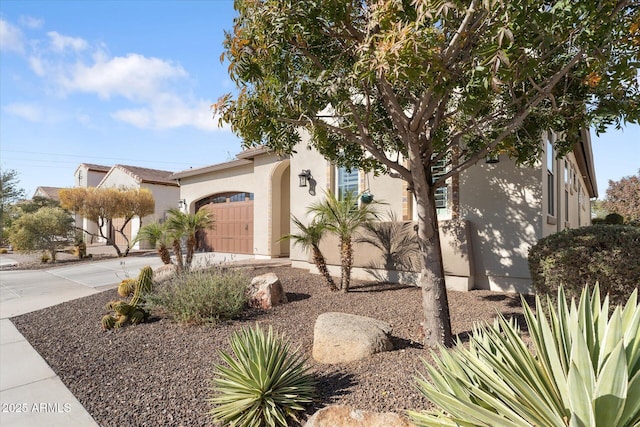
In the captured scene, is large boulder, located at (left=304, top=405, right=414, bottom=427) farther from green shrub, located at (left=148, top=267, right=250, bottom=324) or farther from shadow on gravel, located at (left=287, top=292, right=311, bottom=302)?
shadow on gravel, located at (left=287, top=292, right=311, bottom=302)

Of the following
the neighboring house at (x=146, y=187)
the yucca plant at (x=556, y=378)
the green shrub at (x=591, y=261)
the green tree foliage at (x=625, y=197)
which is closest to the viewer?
the yucca plant at (x=556, y=378)

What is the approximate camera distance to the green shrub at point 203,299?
565cm

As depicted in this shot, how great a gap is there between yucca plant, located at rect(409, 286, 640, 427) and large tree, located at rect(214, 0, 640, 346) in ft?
6.86

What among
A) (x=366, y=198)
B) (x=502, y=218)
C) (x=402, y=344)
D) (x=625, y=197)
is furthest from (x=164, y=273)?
(x=625, y=197)

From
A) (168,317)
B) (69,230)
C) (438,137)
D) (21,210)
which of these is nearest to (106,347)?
(168,317)

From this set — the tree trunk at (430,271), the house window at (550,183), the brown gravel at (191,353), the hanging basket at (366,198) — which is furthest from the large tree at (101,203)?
the house window at (550,183)

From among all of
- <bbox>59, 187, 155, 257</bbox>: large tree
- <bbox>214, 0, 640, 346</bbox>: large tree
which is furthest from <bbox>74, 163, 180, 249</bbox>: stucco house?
<bbox>214, 0, 640, 346</bbox>: large tree

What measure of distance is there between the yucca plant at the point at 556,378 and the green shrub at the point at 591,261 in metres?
2.49

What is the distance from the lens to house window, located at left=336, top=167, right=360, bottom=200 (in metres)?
9.78

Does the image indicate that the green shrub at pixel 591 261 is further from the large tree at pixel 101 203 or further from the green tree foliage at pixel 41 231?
the green tree foliage at pixel 41 231

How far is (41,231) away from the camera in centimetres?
1562

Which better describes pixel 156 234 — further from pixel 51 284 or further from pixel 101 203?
pixel 101 203

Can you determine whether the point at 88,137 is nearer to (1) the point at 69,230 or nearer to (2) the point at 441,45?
(1) the point at 69,230

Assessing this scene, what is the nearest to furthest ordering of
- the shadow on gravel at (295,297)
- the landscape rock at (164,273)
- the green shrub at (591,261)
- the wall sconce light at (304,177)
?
the green shrub at (591,261) → the shadow on gravel at (295,297) → the landscape rock at (164,273) → the wall sconce light at (304,177)
